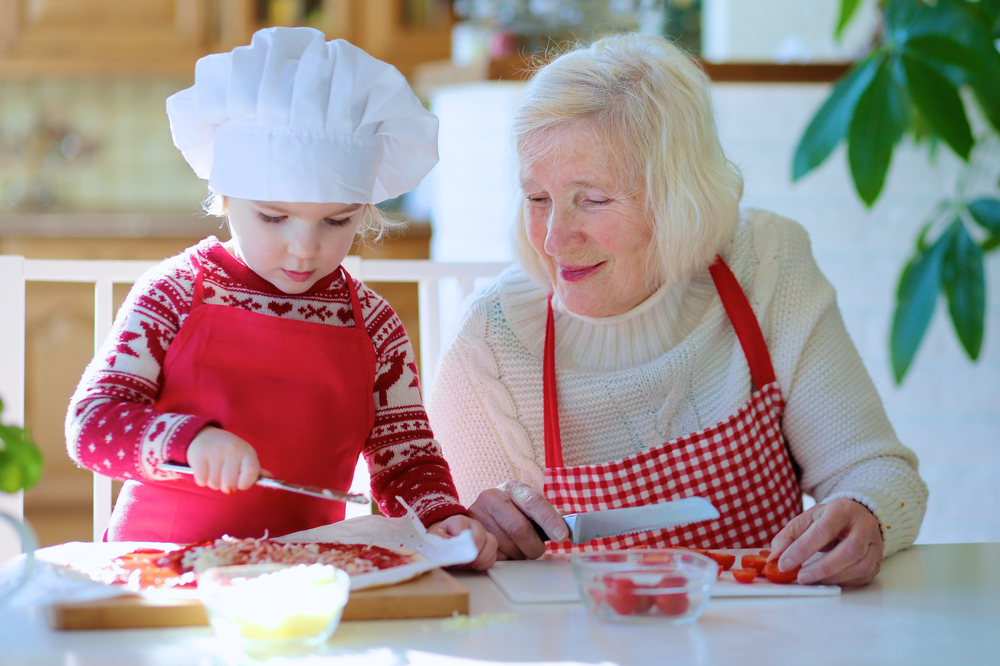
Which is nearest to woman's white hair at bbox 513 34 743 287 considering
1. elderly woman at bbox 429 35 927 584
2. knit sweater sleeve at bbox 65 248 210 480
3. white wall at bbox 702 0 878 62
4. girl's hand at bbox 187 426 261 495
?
Result: elderly woman at bbox 429 35 927 584

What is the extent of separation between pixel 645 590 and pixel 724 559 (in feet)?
0.78

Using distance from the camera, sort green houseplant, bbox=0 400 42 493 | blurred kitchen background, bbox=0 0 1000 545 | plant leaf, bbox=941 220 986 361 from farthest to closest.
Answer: blurred kitchen background, bbox=0 0 1000 545, plant leaf, bbox=941 220 986 361, green houseplant, bbox=0 400 42 493

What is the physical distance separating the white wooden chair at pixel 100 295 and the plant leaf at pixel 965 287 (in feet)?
2.64

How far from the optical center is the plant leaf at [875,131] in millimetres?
1508

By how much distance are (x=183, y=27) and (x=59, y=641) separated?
314cm

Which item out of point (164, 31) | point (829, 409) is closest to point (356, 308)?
point (829, 409)

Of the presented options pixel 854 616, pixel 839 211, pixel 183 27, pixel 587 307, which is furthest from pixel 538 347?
pixel 183 27

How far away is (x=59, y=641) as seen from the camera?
64 cm

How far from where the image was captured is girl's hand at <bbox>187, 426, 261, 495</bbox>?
74cm

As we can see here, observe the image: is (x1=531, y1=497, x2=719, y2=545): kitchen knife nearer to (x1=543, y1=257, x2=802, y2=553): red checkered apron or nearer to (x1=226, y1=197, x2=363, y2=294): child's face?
(x1=543, y1=257, x2=802, y2=553): red checkered apron

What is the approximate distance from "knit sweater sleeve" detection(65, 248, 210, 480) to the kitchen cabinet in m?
2.61

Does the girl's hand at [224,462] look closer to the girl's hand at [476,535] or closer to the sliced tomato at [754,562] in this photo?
the girl's hand at [476,535]

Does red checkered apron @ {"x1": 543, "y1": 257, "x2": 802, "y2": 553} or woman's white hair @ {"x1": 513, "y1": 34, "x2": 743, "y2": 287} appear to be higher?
woman's white hair @ {"x1": 513, "y1": 34, "x2": 743, "y2": 287}

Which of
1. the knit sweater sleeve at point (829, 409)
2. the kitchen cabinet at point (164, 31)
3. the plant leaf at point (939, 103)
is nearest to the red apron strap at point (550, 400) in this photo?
the knit sweater sleeve at point (829, 409)
